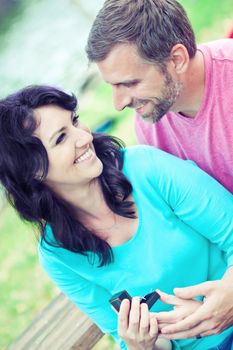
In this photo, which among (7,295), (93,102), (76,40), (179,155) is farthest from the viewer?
(76,40)

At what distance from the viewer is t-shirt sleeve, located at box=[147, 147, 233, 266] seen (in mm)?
1441

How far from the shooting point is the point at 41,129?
1.35 m

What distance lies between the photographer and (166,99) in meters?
1.50

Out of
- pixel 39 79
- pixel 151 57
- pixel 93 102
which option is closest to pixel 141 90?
pixel 151 57

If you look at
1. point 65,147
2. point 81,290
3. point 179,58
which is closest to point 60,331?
point 81,290

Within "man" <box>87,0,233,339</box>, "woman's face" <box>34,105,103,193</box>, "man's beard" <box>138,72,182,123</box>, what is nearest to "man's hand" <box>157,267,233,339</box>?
"man" <box>87,0,233,339</box>

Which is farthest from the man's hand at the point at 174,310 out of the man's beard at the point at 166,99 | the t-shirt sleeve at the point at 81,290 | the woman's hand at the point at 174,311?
the man's beard at the point at 166,99

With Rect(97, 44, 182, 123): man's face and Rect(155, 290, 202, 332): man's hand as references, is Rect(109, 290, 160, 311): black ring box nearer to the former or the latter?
Rect(155, 290, 202, 332): man's hand

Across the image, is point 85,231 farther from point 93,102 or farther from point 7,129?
point 93,102

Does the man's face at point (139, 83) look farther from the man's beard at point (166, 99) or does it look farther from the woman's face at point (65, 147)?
the woman's face at point (65, 147)

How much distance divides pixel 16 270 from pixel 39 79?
1387 millimetres

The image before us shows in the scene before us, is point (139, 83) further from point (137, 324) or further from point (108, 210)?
point (137, 324)

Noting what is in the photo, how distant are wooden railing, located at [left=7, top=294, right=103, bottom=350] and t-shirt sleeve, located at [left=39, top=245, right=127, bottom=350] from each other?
0.16m

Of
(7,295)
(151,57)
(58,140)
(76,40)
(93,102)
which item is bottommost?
(7,295)
